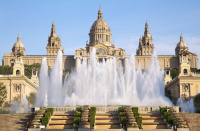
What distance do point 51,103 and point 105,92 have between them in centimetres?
666

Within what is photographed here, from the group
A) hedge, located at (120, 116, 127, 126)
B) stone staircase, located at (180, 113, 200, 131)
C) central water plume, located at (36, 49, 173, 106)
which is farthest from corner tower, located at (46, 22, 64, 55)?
hedge, located at (120, 116, 127, 126)

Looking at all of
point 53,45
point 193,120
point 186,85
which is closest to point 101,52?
point 53,45

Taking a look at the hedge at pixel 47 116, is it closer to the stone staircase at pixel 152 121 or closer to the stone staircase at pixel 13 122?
the stone staircase at pixel 13 122

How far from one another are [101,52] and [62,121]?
127128 mm

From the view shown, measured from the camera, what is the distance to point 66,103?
187 feet

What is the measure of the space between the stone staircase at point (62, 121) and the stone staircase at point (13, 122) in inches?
98.8

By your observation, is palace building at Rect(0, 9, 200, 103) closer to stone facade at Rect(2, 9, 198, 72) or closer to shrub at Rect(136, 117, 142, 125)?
stone facade at Rect(2, 9, 198, 72)

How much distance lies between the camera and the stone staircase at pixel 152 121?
4328cm

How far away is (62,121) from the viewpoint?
→ 146 feet

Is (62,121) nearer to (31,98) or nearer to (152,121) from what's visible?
(152,121)

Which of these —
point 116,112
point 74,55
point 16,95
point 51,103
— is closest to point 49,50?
point 74,55

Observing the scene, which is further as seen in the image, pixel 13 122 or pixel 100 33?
pixel 100 33

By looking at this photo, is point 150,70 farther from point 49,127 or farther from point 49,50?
point 49,50

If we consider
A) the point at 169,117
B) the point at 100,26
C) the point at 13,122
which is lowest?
the point at 13,122
